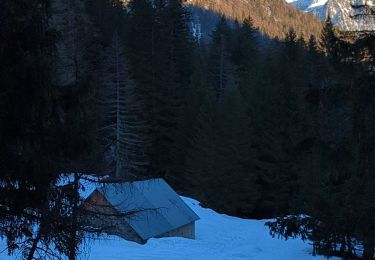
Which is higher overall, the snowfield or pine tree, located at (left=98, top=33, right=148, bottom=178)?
pine tree, located at (left=98, top=33, right=148, bottom=178)

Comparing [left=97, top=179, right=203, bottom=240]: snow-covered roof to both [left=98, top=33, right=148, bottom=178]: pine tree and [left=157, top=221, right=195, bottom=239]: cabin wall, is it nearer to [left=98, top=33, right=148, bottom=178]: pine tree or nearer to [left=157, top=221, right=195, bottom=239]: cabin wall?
[left=157, top=221, right=195, bottom=239]: cabin wall

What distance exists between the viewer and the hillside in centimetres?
16425

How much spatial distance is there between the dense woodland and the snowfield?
2414 mm

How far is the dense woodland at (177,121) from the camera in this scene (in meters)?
7.29

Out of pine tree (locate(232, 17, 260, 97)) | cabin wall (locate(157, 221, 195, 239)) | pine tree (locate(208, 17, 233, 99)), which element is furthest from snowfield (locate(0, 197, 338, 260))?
pine tree (locate(232, 17, 260, 97))

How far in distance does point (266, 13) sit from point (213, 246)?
16652 centimetres

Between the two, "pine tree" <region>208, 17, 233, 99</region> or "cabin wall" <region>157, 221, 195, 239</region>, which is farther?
"pine tree" <region>208, 17, 233, 99</region>

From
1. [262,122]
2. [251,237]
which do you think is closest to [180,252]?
[251,237]

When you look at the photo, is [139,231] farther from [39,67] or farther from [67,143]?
[39,67]

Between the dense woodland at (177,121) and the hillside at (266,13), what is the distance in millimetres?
111913

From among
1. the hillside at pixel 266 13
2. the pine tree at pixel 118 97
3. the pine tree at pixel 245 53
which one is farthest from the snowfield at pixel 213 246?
the hillside at pixel 266 13

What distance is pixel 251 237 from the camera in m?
30.6

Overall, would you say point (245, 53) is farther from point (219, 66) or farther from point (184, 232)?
point (184, 232)

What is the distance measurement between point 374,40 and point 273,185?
2969 centimetres
